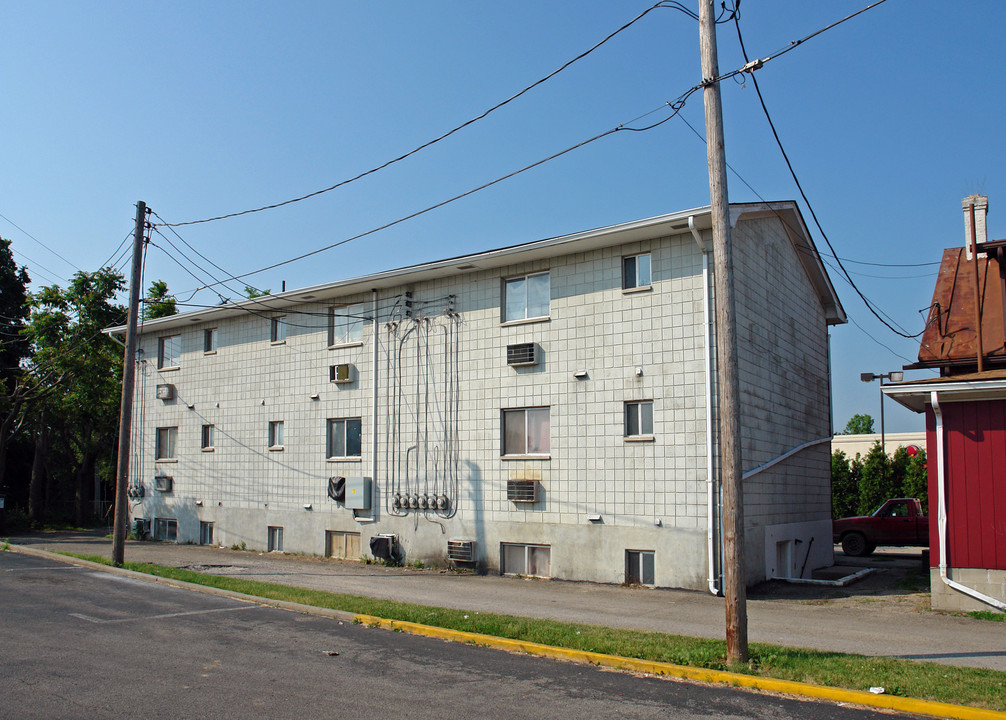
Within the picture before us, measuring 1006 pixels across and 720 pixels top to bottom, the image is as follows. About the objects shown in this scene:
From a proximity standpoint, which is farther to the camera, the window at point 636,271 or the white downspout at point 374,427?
the white downspout at point 374,427

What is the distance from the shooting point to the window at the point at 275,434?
23.6 meters

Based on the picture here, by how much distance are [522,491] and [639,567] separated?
3120 mm

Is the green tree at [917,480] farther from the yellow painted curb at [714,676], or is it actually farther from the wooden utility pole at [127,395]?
the wooden utility pole at [127,395]

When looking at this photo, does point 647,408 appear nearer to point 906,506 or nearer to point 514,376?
point 514,376

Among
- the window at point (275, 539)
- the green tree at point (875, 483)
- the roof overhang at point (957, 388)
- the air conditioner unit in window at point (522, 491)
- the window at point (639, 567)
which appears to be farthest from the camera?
the green tree at point (875, 483)

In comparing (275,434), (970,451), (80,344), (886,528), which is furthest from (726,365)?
(80,344)

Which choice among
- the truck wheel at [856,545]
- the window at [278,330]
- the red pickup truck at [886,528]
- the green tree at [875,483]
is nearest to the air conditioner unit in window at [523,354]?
the window at [278,330]

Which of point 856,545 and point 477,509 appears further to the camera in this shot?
point 856,545

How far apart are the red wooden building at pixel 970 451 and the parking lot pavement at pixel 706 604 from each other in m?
0.77

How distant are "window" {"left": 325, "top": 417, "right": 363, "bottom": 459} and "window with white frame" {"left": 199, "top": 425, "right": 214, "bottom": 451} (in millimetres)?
5760

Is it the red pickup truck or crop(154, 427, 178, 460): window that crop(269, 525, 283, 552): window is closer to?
crop(154, 427, 178, 460): window

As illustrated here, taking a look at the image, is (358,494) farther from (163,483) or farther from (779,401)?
(779,401)

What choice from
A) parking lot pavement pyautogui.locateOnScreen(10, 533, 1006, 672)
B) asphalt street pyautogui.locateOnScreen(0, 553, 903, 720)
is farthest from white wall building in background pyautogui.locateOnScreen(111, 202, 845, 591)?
asphalt street pyautogui.locateOnScreen(0, 553, 903, 720)

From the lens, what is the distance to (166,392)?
2688 cm
